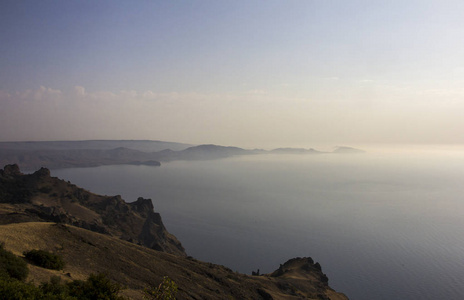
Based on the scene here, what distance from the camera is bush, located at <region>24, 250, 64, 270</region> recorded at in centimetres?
1652

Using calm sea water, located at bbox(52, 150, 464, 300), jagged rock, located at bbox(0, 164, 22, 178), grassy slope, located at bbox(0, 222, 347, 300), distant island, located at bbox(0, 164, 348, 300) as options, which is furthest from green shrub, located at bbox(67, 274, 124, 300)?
jagged rock, located at bbox(0, 164, 22, 178)

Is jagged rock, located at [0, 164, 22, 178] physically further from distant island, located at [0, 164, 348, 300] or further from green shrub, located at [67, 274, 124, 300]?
green shrub, located at [67, 274, 124, 300]

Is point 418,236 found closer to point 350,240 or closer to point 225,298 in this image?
point 350,240

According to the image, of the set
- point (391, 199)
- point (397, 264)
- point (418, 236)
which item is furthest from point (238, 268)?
point (391, 199)

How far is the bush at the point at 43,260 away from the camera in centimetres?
1652

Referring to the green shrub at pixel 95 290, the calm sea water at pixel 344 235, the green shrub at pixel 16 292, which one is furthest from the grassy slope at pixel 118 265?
the calm sea water at pixel 344 235

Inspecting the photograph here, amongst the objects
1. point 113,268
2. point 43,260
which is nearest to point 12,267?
point 43,260

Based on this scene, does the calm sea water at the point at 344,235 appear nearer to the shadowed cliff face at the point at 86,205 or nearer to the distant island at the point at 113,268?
the shadowed cliff face at the point at 86,205

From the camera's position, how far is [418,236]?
291 feet

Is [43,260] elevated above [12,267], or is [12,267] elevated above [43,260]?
[12,267]

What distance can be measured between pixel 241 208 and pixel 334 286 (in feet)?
259

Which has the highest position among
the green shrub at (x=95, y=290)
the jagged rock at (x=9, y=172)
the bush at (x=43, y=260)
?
the green shrub at (x=95, y=290)

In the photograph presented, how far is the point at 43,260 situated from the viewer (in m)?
16.6

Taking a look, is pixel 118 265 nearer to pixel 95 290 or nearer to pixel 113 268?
pixel 113 268
